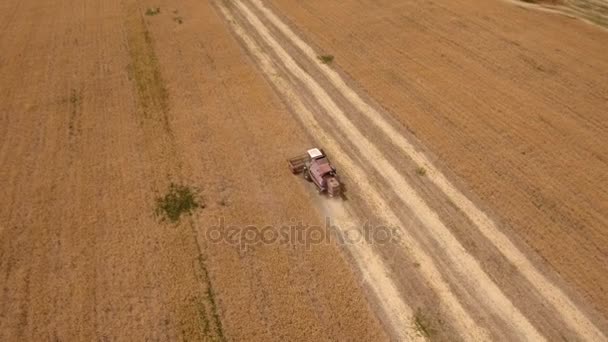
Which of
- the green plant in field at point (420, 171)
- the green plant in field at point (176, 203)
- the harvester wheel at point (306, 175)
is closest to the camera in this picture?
the green plant in field at point (176, 203)

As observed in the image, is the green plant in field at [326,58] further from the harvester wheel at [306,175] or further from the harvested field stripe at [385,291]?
the harvester wheel at [306,175]

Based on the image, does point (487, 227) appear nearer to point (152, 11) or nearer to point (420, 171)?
point (420, 171)

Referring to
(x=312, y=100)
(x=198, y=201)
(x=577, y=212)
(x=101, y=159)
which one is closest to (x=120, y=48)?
(x=101, y=159)

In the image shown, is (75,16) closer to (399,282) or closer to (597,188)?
(399,282)

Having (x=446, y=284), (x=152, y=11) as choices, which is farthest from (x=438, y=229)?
(x=152, y=11)

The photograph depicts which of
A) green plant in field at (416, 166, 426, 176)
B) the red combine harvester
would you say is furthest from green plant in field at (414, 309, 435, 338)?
green plant in field at (416, 166, 426, 176)

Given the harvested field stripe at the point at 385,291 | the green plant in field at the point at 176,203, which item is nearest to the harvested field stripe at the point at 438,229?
the harvested field stripe at the point at 385,291
